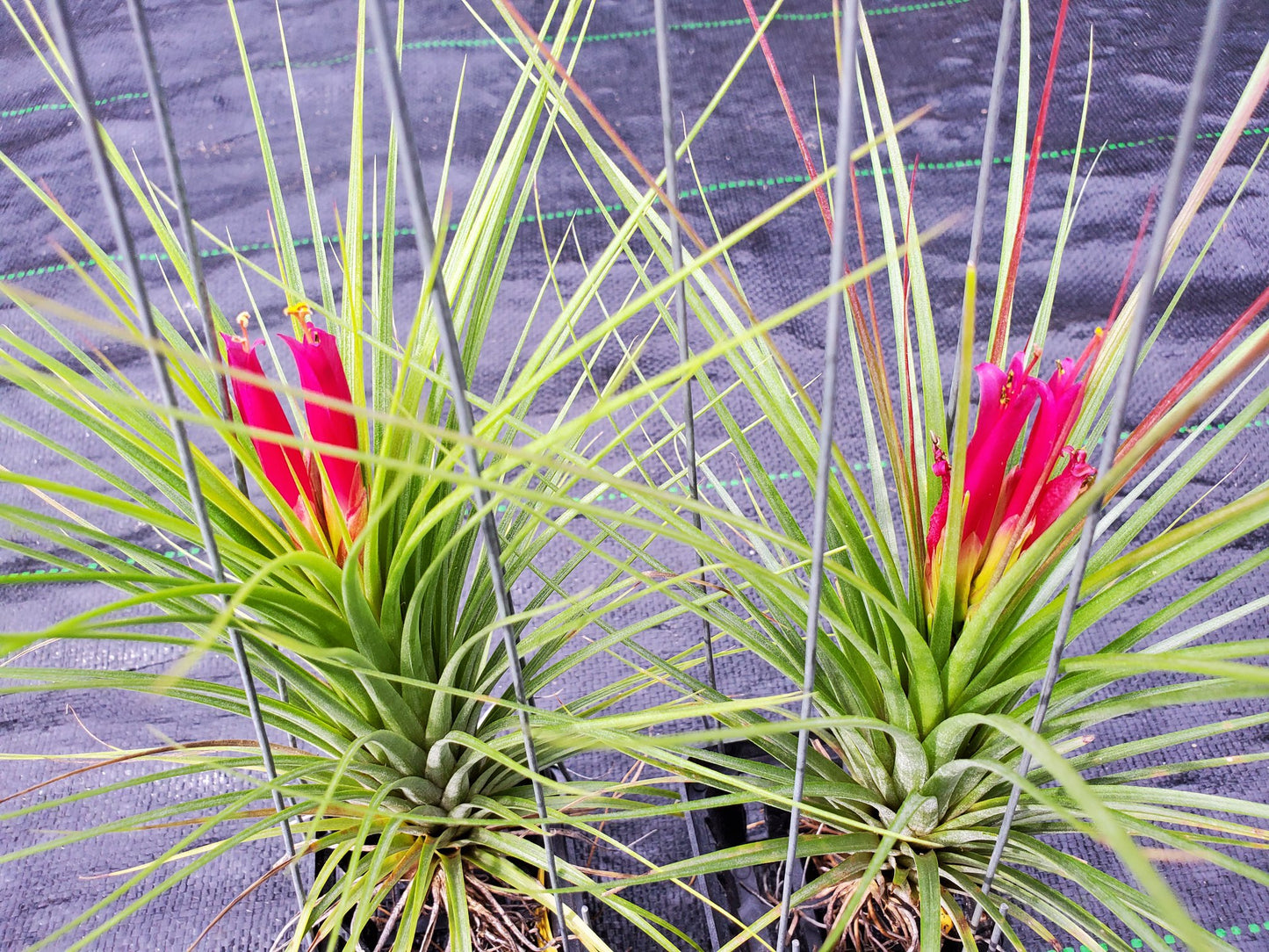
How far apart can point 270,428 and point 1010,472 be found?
1.31 feet

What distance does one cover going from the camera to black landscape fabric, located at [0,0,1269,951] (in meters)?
1.05

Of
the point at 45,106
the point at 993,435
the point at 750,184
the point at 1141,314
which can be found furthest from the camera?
the point at 45,106

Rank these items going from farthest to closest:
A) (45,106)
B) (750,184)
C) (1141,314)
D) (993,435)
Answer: (45,106) < (750,184) < (993,435) < (1141,314)

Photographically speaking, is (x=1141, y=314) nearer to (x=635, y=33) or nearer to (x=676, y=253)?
(x=676, y=253)

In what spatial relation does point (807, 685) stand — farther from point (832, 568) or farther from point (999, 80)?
point (999, 80)

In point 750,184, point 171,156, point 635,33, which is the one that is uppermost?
point 171,156

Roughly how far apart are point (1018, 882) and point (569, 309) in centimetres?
40

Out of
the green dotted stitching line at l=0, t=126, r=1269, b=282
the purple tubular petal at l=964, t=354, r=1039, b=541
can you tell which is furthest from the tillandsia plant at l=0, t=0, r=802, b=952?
the green dotted stitching line at l=0, t=126, r=1269, b=282

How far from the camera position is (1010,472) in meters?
0.54

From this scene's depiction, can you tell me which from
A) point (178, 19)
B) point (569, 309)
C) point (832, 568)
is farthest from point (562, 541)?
point (178, 19)

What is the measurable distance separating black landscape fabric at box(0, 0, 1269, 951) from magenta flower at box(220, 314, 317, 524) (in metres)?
0.49

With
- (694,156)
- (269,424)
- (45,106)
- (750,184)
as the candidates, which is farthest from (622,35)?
(269,424)

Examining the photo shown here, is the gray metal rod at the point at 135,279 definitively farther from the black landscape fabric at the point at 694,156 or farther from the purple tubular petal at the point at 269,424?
the black landscape fabric at the point at 694,156

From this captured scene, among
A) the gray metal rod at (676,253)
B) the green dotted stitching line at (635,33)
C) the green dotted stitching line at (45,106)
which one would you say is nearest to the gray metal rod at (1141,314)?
the gray metal rod at (676,253)
